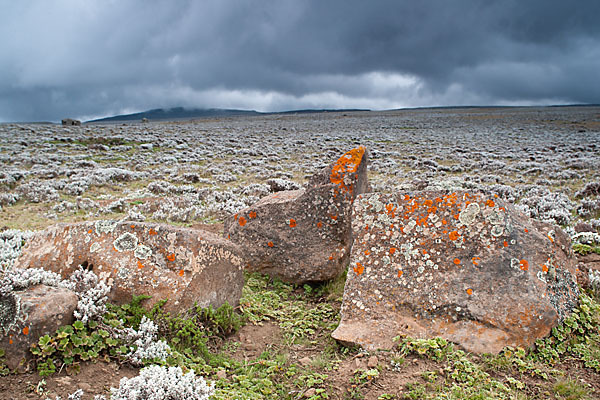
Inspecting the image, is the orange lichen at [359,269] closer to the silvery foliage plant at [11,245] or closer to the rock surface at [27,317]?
the rock surface at [27,317]

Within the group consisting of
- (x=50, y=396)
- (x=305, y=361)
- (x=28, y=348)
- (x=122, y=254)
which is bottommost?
(x=305, y=361)

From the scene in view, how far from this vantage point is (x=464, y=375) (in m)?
4.12

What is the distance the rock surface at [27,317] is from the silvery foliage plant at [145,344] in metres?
0.65

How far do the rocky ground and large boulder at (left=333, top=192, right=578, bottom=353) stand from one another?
36 centimetres

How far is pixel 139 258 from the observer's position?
5.04 metres

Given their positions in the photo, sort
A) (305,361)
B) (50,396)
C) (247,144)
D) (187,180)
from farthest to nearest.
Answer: (247,144)
(187,180)
(305,361)
(50,396)

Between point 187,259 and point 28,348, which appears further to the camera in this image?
point 187,259

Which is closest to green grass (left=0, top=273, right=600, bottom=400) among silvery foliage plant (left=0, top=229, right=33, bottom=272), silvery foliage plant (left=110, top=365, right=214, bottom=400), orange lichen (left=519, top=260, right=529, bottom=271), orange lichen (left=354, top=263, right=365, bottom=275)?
silvery foliage plant (left=110, top=365, right=214, bottom=400)

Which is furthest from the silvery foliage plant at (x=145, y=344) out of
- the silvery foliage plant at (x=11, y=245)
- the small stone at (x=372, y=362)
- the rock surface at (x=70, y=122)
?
the rock surface at (x=70, y=122)

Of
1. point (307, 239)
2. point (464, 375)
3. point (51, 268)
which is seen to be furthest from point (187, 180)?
point (464, 375)

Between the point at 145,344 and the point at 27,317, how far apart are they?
1172 millimetres

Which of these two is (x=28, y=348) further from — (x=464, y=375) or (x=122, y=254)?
(x=464, y=375)

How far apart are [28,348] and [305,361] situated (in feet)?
9.71

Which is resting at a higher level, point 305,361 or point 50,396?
point 50,396
